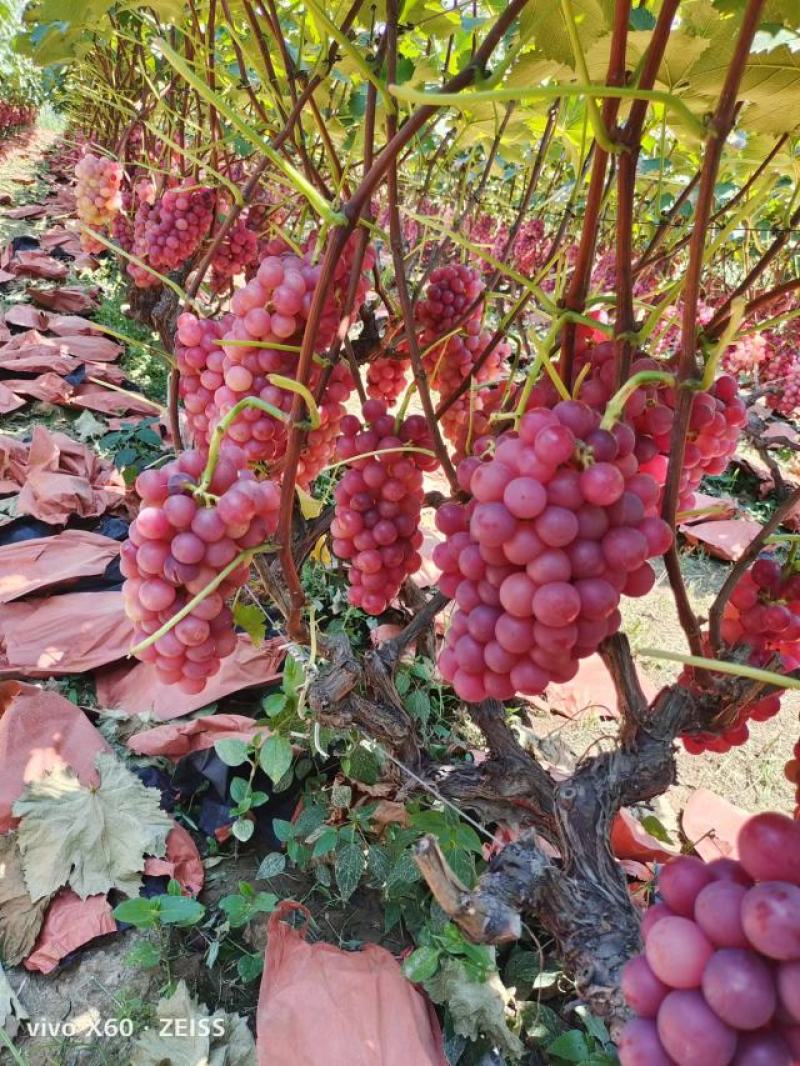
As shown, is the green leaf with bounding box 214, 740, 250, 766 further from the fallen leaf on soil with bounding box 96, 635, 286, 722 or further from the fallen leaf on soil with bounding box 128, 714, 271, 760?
the fallen leaf on soil with bounding box 96, 635, 286, 722

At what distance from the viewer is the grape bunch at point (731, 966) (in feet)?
1.32

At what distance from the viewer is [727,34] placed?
83 centimetres

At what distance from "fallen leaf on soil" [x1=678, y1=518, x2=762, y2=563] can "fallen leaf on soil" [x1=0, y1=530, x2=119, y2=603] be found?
2264 mm

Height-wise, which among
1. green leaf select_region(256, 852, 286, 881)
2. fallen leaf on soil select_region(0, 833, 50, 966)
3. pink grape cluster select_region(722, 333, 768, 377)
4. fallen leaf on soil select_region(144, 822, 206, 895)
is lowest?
fallen leaf on soil select_region(0, 833, 50, 966)

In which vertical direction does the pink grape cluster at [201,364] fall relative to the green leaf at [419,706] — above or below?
above

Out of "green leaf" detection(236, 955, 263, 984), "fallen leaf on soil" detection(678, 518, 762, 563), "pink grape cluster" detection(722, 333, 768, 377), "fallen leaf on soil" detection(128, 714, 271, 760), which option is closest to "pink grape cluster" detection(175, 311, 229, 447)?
"fallen leaf on soil" detection(128, 714, 271, 760)

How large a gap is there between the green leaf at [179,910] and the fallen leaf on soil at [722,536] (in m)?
2.42

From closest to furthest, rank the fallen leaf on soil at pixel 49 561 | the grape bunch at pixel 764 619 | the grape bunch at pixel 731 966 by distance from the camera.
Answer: the grape bunch at pixel 731 966 < the grape bunch at pixel 764 619 < the fallen leaf on soil at pixel 49 561

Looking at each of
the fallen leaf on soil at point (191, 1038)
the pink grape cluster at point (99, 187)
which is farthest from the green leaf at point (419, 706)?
the pink grape cluster at point (99, 187)

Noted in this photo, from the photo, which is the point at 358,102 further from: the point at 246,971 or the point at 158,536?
the point at 246,971

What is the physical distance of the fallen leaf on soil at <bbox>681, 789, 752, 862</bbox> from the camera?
57.6 inches

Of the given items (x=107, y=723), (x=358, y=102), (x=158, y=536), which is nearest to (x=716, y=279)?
(x=358, y=102)

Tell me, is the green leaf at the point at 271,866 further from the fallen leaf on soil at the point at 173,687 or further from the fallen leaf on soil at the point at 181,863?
the fallen leaf on soil at the point at 173,687

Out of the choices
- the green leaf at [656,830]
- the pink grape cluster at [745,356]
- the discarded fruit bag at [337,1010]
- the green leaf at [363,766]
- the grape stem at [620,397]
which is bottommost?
the discarded fruit bag at [337,1010]
